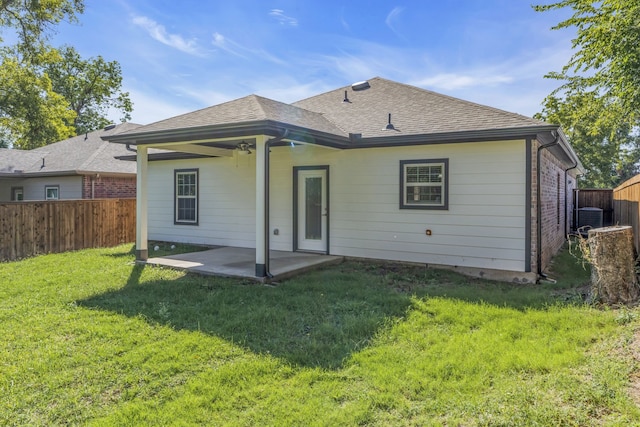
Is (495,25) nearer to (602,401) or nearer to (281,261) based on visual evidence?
(281,261)

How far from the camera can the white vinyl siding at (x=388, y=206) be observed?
23.4 feet

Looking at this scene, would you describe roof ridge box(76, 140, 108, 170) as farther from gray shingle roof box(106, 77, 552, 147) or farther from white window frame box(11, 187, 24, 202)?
gray shingle roof box(106, 77, 552, 147)

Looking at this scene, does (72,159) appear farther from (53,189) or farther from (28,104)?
(28,104)

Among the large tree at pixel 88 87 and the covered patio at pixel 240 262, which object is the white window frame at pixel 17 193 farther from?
the large tree at pixel 88 87

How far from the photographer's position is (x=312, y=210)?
30.6 feet

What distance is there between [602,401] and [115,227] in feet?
38.7

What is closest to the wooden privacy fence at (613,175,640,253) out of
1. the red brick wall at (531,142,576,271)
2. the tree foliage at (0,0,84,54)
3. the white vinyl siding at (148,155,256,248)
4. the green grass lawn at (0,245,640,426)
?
the red brick wall at (531,142,576,271)

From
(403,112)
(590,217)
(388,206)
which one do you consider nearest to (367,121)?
(403,112)

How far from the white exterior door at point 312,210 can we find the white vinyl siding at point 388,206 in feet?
0.70

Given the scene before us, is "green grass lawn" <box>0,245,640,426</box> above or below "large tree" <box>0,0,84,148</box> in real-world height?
below

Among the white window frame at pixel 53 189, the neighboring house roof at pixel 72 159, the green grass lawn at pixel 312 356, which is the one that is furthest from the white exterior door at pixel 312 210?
the white window frame at pixel 53 189

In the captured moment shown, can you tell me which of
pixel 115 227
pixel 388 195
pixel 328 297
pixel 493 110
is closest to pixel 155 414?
pixel 328 297

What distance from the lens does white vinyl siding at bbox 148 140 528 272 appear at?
713 cm

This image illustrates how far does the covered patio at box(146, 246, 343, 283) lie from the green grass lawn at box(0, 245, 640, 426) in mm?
698
